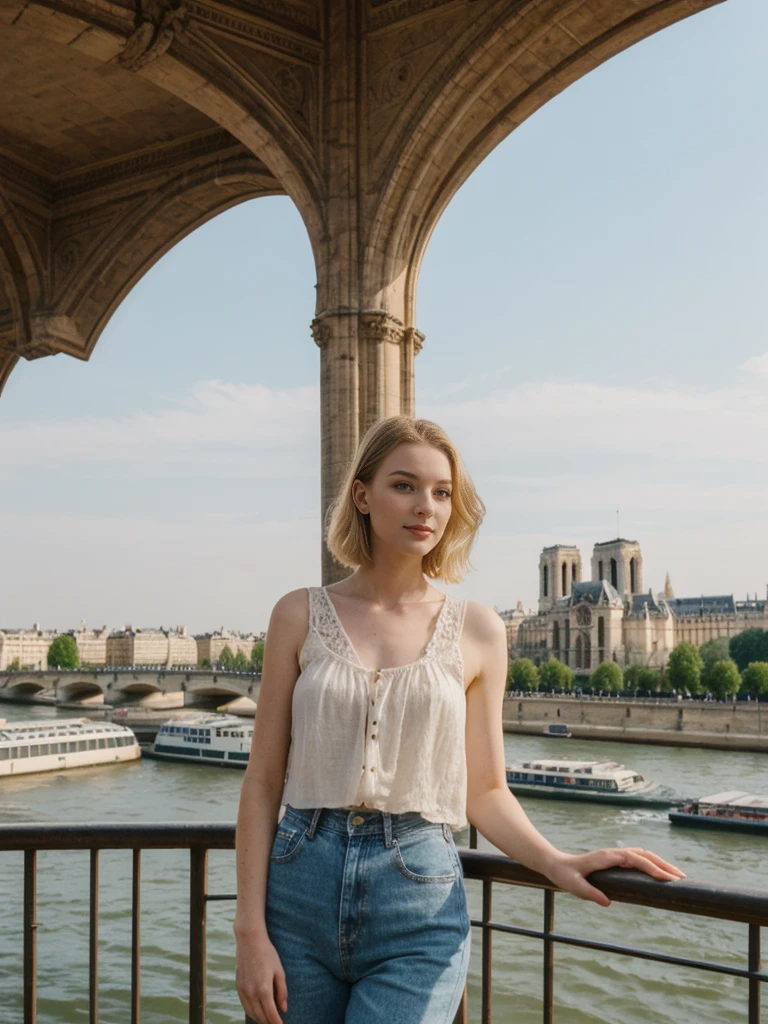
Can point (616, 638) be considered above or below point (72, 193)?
below

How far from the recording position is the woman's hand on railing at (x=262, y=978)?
3.29 ft

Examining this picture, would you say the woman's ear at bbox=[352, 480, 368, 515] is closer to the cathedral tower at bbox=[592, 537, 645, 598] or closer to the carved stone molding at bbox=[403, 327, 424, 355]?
the carved stone molding at bbox=[403, 327, 424, 355]

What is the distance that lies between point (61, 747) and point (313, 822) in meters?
21.4

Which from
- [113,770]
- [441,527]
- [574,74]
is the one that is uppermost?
[574,74]

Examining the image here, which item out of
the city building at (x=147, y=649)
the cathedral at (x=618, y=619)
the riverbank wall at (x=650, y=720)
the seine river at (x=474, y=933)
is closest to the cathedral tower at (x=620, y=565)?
the cathedral at (x=618, y=619)

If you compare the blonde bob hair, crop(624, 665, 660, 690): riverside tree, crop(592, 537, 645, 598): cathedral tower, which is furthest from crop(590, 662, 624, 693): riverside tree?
the blonde bob hair

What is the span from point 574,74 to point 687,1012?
730 centimetres

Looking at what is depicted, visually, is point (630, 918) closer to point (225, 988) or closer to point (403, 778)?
point (225, 988)

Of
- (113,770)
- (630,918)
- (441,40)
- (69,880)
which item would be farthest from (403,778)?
(113,770)

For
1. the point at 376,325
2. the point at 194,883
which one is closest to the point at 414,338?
the point at 376,325

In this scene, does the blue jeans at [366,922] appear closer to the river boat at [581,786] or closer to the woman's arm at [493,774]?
the woman's arm at [493,774]

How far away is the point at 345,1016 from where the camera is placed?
102 centimetres

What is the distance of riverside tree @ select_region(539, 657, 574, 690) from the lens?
41156 mm

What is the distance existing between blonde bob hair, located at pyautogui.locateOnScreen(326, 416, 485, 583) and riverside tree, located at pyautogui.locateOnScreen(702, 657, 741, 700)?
35030 millimetres
